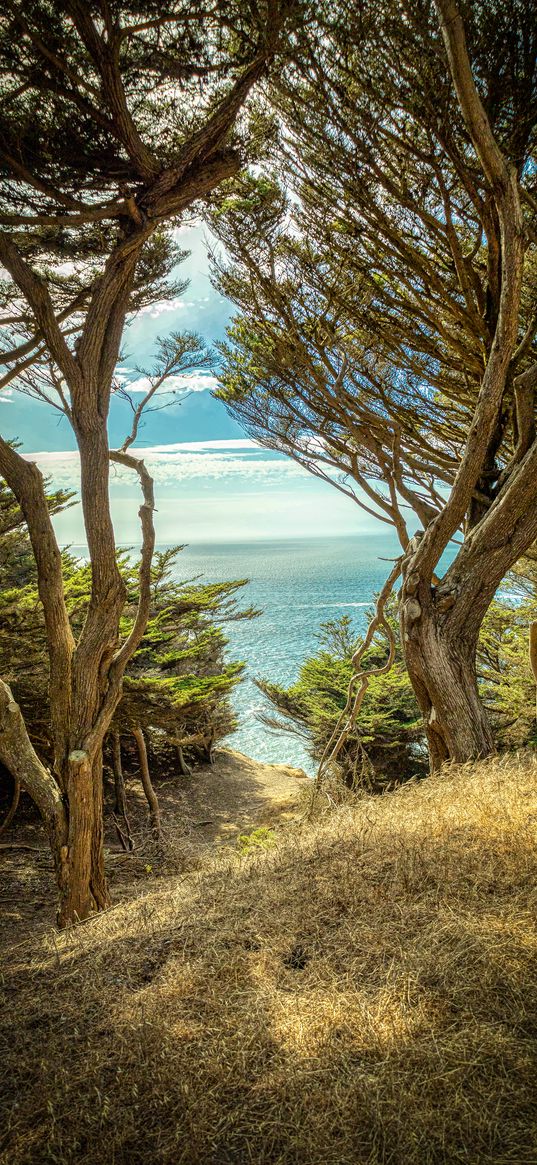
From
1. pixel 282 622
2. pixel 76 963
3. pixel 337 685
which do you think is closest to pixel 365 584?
pixel 282 622

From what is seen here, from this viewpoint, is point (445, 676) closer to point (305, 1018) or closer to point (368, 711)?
point (305, 1018)

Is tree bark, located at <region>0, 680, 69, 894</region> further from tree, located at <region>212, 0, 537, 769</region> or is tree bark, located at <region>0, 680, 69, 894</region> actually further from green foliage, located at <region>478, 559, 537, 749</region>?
green foliage, located at <region>478, 559, 537, 749</region>

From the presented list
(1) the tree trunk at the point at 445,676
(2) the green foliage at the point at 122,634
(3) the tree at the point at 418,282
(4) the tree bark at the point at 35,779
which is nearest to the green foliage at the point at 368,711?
(2) the green foliage at the point at 122,634

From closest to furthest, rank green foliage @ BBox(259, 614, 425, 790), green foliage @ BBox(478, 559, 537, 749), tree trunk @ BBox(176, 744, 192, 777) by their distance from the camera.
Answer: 1. green foliage @ BBox(478, 559, 537, 749)
2. green foliage @ BBox(259, 614, 425, 790)
3. tree trunk @ BBox(176, 744, 192, 777)

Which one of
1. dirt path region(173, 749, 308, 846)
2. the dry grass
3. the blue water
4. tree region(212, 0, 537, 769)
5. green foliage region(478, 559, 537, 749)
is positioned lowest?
the blue water

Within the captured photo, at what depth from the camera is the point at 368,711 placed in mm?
11227

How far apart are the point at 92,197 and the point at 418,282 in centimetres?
322

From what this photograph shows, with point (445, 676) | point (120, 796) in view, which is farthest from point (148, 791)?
point (445, 676)

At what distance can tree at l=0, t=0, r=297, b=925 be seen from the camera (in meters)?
3.62

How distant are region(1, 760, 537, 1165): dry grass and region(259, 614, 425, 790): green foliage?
25.1 ft

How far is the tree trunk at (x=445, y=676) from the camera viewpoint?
4688 millimetres

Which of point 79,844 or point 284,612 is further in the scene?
point 284,612

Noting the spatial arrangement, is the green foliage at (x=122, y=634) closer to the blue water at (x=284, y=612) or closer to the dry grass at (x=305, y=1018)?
the blue water at (x=284, y=612)

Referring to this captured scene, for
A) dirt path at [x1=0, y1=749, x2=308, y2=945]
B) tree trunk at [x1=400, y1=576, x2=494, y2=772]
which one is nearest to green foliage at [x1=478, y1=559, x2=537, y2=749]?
dirt path at [x1=0, y1=749, x2=308, y2=945]
